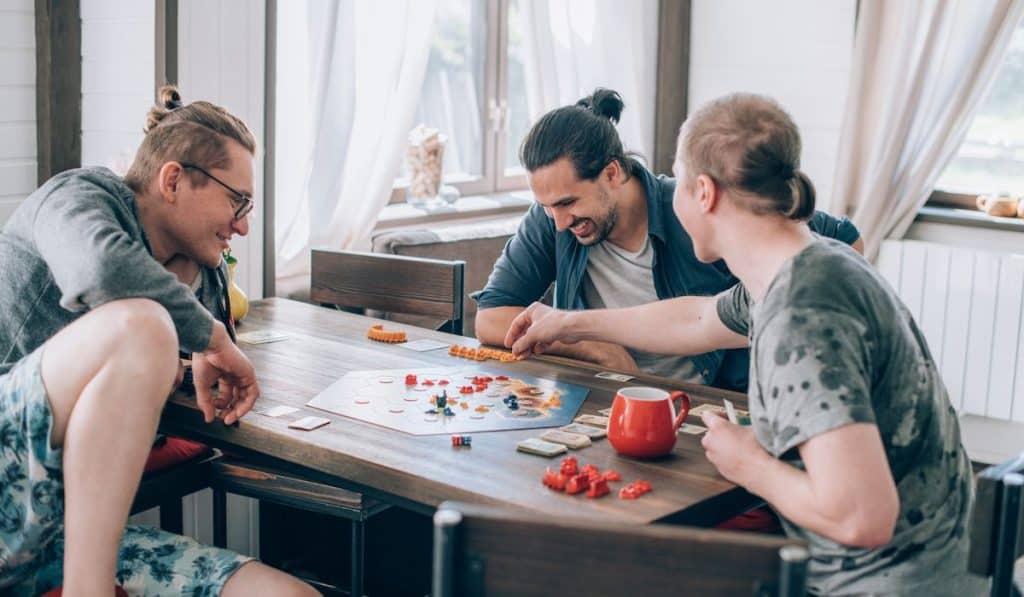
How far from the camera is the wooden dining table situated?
1626mm

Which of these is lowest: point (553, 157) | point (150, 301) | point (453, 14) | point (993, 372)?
point (993, 372)

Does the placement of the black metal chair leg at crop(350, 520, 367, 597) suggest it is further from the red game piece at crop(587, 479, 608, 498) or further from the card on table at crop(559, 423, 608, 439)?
the red game piece at crop(587, 479, 608, 498)

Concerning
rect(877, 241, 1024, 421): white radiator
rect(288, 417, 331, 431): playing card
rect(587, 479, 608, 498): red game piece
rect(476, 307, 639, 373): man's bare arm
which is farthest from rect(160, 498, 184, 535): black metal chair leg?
rect(877, 241, 1024, 421): white radiator

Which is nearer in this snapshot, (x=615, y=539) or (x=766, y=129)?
(x=615, y=539)

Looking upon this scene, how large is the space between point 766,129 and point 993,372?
9.77 ft

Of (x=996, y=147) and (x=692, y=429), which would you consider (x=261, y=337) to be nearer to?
(x=692, y=429)

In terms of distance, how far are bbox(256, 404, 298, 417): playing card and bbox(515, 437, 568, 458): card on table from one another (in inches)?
17.1

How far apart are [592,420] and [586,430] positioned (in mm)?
55

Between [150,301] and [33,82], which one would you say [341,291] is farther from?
[150,301]

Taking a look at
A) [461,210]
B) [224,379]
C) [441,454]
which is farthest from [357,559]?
[461,210]

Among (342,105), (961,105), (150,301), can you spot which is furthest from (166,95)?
(961,105)

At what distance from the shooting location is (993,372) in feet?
13.7

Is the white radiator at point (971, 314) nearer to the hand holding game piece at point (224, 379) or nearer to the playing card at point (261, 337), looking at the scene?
the playing card at point (261, 337)

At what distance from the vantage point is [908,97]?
432cm
